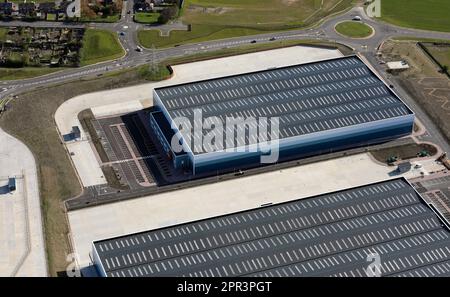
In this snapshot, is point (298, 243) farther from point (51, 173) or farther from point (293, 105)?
point (51, 173)

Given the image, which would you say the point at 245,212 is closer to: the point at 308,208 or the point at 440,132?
the point at 308,208

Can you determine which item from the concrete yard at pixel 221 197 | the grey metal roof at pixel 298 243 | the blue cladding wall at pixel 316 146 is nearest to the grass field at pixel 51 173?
the concrete yard at pixel 221 197

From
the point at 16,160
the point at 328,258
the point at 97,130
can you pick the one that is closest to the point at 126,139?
the point at 97,130

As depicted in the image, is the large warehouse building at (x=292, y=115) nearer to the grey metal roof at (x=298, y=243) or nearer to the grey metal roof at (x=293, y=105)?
the grey metal roof at (x=293, y=105)

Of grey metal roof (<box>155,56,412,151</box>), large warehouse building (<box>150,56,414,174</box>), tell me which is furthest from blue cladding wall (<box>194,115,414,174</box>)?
grey metal roof (<box>155,56,412,151</box>)

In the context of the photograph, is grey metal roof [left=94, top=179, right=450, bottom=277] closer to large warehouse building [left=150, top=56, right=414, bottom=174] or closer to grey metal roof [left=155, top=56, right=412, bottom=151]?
large warehouse building [left=150, top=56, right=414, bottom=174]

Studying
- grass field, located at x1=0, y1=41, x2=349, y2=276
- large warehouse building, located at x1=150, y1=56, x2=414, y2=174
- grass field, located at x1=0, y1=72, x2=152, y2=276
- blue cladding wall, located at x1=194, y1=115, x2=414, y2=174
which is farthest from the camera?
large warehouse building, located at x1=150, y1=56, x2=414, y2=174
